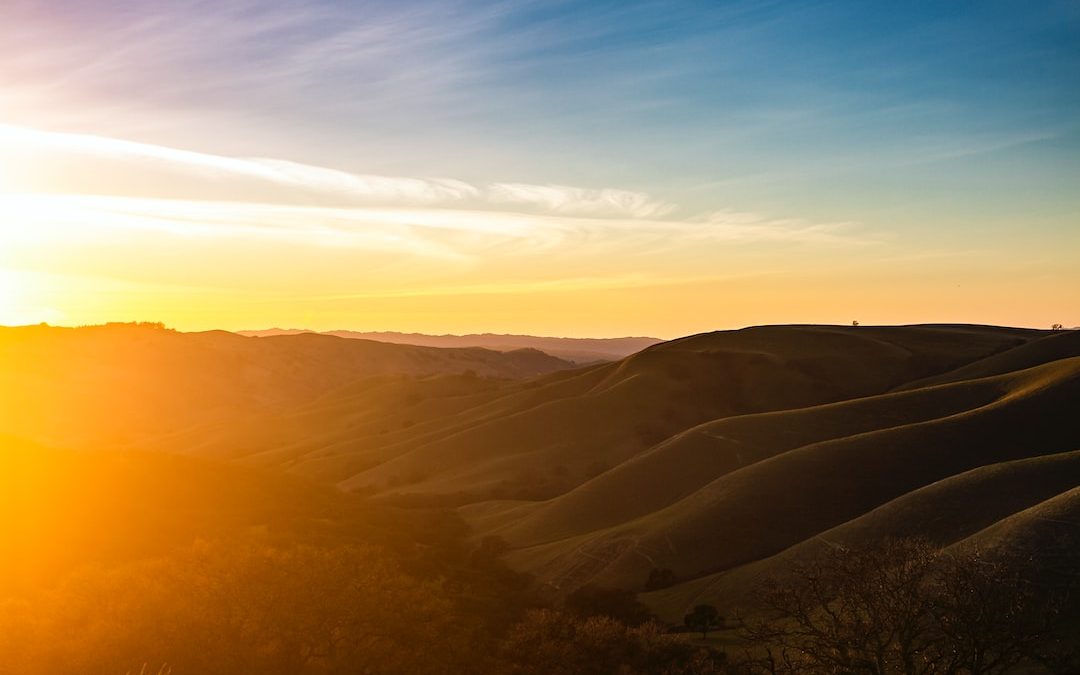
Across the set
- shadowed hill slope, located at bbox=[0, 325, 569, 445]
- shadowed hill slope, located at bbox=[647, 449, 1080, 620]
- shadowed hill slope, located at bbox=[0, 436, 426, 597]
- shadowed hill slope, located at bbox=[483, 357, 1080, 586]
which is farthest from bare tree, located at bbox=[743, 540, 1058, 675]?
shadowed hill slope, located at bbox=[0, 325, 569, 445]

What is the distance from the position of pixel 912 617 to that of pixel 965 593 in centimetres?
299

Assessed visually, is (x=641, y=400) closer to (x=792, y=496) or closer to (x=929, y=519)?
(x=792, y=496)

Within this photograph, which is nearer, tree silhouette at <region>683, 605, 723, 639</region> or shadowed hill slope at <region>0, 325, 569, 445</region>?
tree silhouette at <region>683, 605, 723, 639</region>

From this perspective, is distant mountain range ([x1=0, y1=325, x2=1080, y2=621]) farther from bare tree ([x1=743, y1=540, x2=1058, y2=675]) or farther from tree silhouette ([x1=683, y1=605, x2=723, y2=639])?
bare tree ([x1=743, y1=540, x2=1058, y2=675])

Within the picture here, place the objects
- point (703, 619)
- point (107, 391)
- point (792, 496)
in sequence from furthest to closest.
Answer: point (107, 391) → point (792, 496) → point (703, 619)

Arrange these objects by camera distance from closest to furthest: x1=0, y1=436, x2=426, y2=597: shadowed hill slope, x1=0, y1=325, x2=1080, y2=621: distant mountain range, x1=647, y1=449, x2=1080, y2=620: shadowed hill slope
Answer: x1=647, y1=449, x2=1080, y2=620: shadowed hill slope → x1=0, y1=325, x2=1080, y2=621: distant mountain range → x1=0, y1=436, x2=426, y2=597: shadowed hill slope

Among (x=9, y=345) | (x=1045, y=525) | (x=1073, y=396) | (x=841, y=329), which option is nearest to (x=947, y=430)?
(x=1073, y=396)

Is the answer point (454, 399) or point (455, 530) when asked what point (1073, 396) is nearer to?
point (455, 530)

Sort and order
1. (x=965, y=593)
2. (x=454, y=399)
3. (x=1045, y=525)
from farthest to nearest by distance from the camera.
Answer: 1. (x=454, y=399)
2. (x=1045, y=525)
3. (x=965, y=593)

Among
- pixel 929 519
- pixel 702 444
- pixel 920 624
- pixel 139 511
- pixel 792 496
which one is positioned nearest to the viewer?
pixel 920 624

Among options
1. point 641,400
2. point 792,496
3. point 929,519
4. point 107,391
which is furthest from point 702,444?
point 107,391

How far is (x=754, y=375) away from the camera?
105188 millimetres

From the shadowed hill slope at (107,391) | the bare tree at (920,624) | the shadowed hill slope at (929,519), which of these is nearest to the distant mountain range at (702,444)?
the shadowed hill slope at (929,519)

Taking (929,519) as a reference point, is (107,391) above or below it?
above
